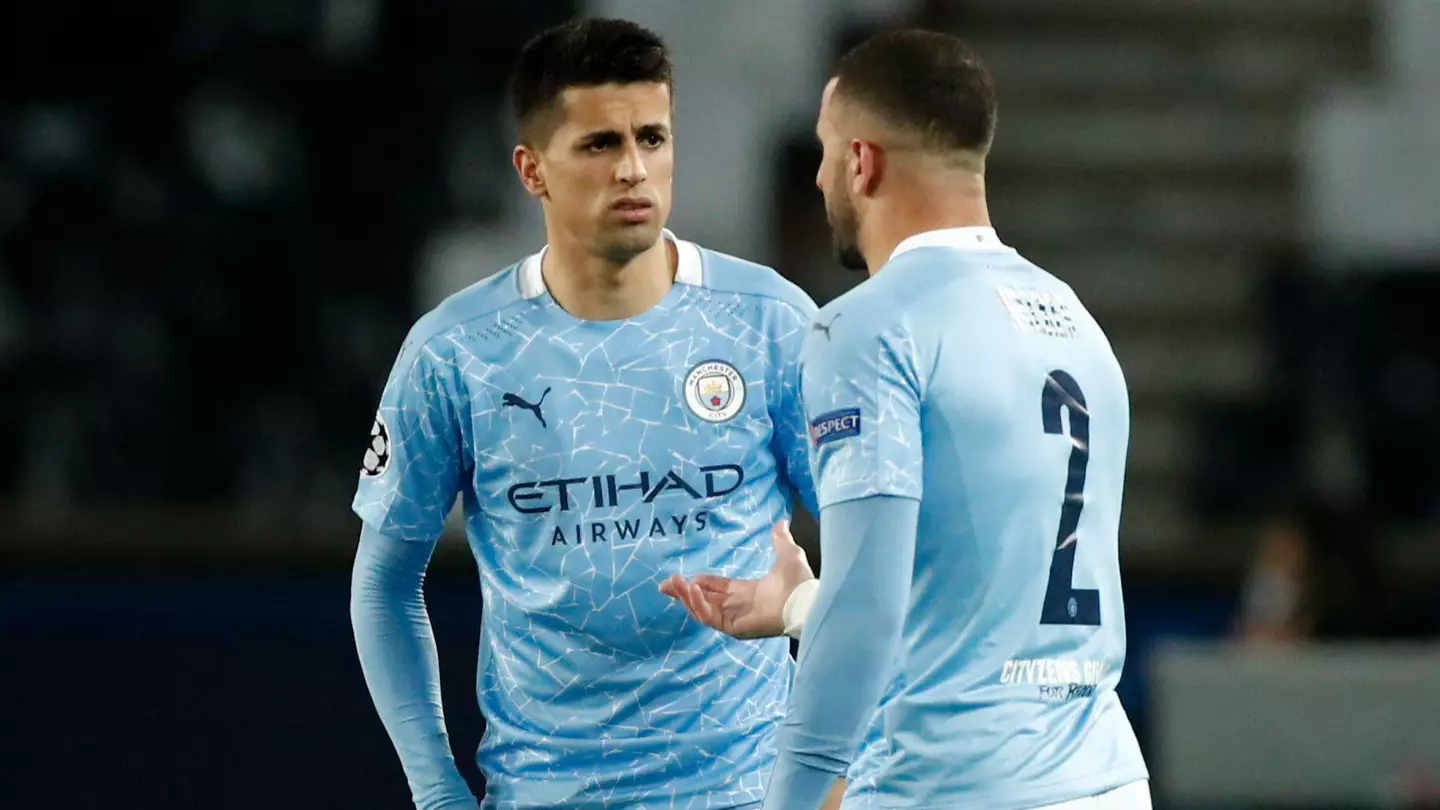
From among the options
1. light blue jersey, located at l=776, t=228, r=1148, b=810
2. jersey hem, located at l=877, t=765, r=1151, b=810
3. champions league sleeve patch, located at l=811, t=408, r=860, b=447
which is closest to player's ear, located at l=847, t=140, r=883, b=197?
light blue jersey, located at l=776, t=228, r=1148, b=810

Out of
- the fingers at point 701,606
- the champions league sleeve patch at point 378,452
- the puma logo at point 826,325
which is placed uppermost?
the puma logo at point 826,325

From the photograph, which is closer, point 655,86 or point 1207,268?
point 655,86

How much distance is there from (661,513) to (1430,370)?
5475mm

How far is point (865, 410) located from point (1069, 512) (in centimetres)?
33

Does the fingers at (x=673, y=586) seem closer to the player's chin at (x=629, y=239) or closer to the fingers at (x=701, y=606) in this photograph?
the fingers at (x=701, y=606)

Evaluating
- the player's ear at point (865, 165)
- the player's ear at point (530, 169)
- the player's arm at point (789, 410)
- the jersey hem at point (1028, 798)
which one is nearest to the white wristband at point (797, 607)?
the jersey hem at point (1028, 798)

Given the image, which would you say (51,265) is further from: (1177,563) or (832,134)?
(832,134)

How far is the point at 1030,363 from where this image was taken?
9.53 ft

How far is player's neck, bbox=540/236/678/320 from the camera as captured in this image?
11.6 feet

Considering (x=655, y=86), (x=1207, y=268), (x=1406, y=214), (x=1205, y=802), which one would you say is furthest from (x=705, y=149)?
(x=655, y=86)

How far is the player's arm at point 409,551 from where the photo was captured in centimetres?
348

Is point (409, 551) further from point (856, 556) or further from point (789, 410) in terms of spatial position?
point (856, 556)

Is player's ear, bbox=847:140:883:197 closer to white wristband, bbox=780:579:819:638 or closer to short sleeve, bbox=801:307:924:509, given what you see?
short sleeve, bbox=801:307:924:509

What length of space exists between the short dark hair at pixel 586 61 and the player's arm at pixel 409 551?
1.53 feet
